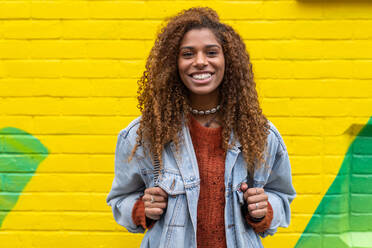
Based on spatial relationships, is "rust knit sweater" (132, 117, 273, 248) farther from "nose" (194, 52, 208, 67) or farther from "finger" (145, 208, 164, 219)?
"nose" (194, 52, 208, 67)

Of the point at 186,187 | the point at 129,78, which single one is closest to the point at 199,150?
the point at 186,187

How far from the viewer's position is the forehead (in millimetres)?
1832

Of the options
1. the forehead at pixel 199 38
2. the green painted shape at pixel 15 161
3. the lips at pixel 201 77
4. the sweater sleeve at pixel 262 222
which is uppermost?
the forehead at pixel 199 38

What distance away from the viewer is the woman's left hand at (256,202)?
71.3 inches

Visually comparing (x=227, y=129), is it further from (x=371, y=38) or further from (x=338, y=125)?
(x=371, y=38)

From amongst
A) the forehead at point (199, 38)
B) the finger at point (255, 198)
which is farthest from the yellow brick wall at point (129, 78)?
the finger at point (255, 198)

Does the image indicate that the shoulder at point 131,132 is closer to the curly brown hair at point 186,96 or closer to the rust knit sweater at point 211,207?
the curly brown hair at point 186,96

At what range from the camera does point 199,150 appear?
6.20 ft

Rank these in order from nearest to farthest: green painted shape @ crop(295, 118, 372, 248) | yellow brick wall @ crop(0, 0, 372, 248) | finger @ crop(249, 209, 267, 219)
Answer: finger @ crop(249, 209, 267, 219), yellow brick wall @ crop(0, 0, 372, 248), green painted shape @ crop(295, 118, 372, 248)

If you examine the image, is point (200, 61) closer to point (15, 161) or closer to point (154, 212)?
point (154, 212)

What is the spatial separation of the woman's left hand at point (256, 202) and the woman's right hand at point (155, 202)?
348mm

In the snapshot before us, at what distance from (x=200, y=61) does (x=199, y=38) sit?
4.0 inches

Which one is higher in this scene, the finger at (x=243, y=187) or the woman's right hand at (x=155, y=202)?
the finger at (x=243, y=187)

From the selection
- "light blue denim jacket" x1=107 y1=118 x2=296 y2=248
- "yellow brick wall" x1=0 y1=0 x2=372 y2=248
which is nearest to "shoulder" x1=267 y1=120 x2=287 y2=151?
"light blue denim jacket" x1=107 y1=118 x2=296 y2=248
